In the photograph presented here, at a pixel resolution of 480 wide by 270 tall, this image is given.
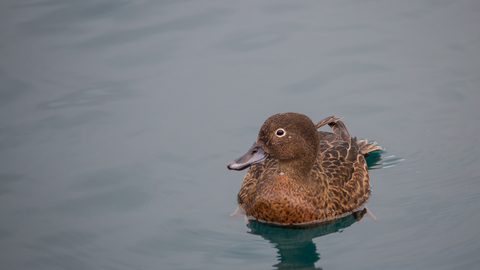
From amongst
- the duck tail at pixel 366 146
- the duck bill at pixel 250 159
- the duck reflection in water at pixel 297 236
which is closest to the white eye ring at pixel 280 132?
the duck bill at pixel 250 159

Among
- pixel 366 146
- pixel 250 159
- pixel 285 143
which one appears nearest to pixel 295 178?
pixel 285 143

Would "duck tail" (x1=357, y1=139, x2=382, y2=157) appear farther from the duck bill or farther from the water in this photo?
the duck bill

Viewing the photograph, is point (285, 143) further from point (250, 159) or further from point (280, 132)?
point (250, 159)

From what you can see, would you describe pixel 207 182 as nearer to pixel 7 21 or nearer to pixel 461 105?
pixel 461 105

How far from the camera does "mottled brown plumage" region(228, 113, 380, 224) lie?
24.4 feet

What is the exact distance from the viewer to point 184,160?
9.38m

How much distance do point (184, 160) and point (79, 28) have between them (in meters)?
5.58

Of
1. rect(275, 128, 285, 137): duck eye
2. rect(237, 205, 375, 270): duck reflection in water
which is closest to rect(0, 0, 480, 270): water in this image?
rect(237, 205, 375, 270): duck reflection in water

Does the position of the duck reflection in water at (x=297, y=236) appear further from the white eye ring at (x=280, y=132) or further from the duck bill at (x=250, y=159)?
the white eye ring at (x=280, y=132)

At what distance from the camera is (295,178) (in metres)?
7.72

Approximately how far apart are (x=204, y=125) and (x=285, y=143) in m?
3.11

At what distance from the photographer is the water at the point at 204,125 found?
745 centimetres

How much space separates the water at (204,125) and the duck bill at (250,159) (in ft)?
3.23

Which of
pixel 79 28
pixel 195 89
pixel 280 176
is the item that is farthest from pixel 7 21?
pixel 280 176
